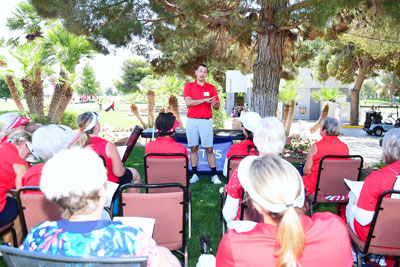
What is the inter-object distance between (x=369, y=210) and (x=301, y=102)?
2246cm

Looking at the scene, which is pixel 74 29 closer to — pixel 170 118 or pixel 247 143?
pixel 170 118

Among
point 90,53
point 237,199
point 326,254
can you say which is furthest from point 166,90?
point 326,254

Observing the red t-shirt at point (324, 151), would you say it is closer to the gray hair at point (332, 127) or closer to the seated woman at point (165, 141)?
the gray hair at point (332, 127)

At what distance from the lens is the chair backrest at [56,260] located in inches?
41.0

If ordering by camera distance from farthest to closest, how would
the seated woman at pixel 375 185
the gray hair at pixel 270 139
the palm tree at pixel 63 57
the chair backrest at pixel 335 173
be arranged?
the palm tree at pixel 63 57 → the chair backrest at pixel 335 173 → the gray hair at pixel 270 139 → the seated woman at pixel 375 185

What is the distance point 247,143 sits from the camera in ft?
10.2

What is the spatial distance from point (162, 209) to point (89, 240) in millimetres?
903

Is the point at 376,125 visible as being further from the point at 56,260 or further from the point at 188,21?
the point at 56,260

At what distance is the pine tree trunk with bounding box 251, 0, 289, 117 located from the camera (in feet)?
19.1

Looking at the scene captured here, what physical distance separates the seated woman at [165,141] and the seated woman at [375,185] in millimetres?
1714

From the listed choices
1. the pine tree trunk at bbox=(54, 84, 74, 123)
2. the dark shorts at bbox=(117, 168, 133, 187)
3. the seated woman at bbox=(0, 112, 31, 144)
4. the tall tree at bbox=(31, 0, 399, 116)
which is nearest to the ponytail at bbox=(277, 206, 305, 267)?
the dark shorts at bbox=(117, 168, 133, 187)

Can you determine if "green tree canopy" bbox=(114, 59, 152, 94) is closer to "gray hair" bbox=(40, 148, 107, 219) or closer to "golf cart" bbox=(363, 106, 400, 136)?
"golf cart" bbox=(363, 106, 400, 136)

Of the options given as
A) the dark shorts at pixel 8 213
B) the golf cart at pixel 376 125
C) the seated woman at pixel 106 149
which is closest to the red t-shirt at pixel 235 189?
the seated woman at pixel 106 149

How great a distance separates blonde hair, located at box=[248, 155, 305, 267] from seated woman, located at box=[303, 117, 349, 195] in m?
2.04
